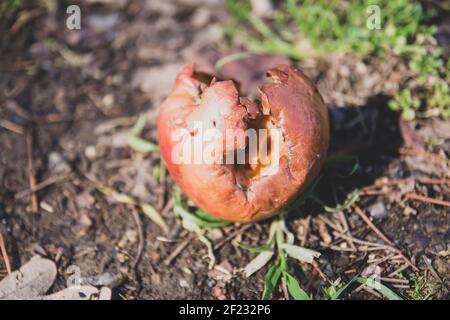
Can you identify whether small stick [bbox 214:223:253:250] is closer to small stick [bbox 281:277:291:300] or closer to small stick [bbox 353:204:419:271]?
small stick [bbox 281:277:291:300]

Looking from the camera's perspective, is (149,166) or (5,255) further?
(149,166)

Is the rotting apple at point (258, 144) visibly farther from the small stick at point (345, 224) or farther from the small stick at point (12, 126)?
the small stick at point (12, 126)

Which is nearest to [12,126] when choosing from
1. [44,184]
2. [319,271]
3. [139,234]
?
[44,184]

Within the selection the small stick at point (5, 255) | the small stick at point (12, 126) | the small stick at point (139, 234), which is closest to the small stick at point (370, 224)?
the small stick at point (139, 234)

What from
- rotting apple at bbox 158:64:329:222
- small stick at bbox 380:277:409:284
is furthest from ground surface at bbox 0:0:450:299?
rotting apple at bbox 158:64:329:222

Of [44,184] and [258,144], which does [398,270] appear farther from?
[44,184]

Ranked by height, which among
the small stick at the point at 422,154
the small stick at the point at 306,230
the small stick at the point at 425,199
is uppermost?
the small stick at the point at 422,154
